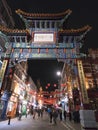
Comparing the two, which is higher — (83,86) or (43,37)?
(43,37)

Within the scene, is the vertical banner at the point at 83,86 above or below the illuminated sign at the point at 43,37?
below

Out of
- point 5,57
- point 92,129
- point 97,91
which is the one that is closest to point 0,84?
point 5,57

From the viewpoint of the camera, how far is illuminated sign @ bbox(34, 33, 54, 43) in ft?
42.5

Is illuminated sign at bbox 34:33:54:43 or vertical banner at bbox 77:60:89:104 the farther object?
illuminated sign at bbox 34:33:54:43

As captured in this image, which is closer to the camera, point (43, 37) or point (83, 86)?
point (83, 86)

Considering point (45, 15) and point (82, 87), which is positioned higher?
point (45, 15)

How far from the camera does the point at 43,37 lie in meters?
13.2

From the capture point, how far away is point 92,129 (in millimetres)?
8844

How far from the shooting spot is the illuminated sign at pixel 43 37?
12969 mm

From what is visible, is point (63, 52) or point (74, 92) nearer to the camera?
point (63, 52)

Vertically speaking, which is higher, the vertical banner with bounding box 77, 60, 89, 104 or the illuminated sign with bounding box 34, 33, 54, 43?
the illuminated sign with bounding box 34, 33, 54, 43

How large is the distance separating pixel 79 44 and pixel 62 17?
11.9ft

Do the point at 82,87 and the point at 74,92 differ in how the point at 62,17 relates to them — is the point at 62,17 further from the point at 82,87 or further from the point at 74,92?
the point at 74,92

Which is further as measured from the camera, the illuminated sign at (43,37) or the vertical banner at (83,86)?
the illuminated sign at (43,37)
